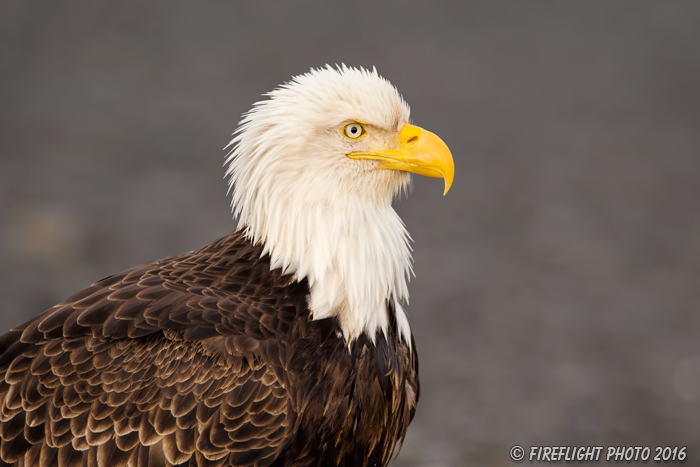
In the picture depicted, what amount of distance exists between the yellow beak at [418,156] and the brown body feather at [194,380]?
67 cm

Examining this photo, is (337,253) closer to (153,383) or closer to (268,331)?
(268,331)

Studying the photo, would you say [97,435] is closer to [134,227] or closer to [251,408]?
[251,408]

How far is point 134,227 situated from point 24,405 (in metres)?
5.09

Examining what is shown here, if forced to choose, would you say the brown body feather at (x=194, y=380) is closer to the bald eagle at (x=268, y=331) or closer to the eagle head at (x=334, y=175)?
the bald eagle at (x=268, y=331)

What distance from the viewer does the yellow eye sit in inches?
145

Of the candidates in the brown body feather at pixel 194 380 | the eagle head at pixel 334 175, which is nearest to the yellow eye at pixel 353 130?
the eagle head at pixel 334 175

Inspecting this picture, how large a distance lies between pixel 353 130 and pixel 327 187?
275 millimetres

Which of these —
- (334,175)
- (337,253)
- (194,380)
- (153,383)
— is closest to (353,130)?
(334,175)

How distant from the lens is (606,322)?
7.96 meters

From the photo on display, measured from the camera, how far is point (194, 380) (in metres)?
3.42

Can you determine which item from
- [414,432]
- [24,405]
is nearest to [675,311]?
[414,432]

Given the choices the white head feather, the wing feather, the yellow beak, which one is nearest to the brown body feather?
the wing feather

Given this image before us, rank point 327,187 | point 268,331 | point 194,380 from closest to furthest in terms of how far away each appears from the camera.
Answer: point 194,380 < point 268,331 < point 327,187

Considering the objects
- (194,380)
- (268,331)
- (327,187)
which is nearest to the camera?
(194,380)
